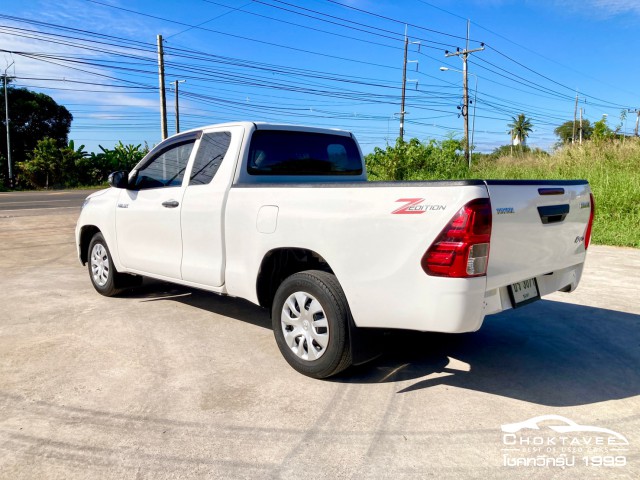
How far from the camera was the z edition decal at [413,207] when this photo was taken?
125 inches

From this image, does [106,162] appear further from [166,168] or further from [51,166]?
[166,168]

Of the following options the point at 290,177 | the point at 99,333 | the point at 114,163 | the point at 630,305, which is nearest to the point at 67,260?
the point at 99,333

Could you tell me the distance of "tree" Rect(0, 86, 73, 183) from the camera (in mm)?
44188

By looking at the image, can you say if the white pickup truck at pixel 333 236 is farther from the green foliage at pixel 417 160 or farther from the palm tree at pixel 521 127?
the palm tree at pixel 521 127

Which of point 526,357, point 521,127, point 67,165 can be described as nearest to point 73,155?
point 67,165

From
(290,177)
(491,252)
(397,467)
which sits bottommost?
(397,467)

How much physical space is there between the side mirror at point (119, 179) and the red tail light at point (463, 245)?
3804 millimetres

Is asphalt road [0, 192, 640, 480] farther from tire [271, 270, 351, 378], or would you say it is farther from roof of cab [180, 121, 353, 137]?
roof of cab [180, 121, 353, 137]

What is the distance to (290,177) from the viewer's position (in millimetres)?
5062

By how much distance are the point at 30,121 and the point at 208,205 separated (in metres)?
49.4

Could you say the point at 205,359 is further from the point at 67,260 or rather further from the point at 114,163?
the point at 114,163

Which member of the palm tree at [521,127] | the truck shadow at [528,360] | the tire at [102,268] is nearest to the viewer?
the truck shadow at [528,360]

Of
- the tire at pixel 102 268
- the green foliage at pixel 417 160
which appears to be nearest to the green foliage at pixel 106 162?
the green foliage at pixel 417 160

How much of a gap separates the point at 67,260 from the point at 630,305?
8.55 metres
